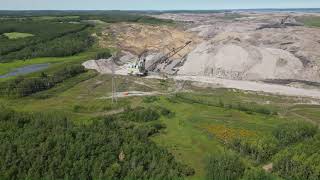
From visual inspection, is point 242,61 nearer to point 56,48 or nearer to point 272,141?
point 272,141

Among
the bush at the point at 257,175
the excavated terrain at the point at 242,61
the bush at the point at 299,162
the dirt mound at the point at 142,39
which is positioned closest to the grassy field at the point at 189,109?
the bush at the point at 299,162

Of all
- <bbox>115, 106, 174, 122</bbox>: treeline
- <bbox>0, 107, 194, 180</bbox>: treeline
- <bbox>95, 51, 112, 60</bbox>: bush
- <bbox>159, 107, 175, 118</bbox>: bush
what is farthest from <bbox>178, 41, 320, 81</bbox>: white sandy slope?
<bbox>0, 107, 194, 180</bbox>: treeline

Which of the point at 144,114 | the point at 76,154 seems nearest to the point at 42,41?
the point at 144,114

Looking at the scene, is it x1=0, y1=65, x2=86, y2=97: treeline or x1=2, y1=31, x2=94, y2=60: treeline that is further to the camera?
x1=2, y1=31, x2=94, y2=60: treeline

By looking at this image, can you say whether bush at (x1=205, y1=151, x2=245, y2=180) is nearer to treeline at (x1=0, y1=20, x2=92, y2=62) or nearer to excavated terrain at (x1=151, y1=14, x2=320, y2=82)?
excavated terrain at (x1=151, y1=14, x2=320, y2=82)

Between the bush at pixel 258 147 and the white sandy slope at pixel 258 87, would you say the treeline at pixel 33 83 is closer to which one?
the white sandy slope at pixel 258 87

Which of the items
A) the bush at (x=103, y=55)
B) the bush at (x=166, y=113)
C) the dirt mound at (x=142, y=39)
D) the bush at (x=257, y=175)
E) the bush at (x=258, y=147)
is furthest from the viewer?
the dirt mound at (x=142, y=39)

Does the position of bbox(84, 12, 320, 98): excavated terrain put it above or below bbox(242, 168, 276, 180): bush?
above
